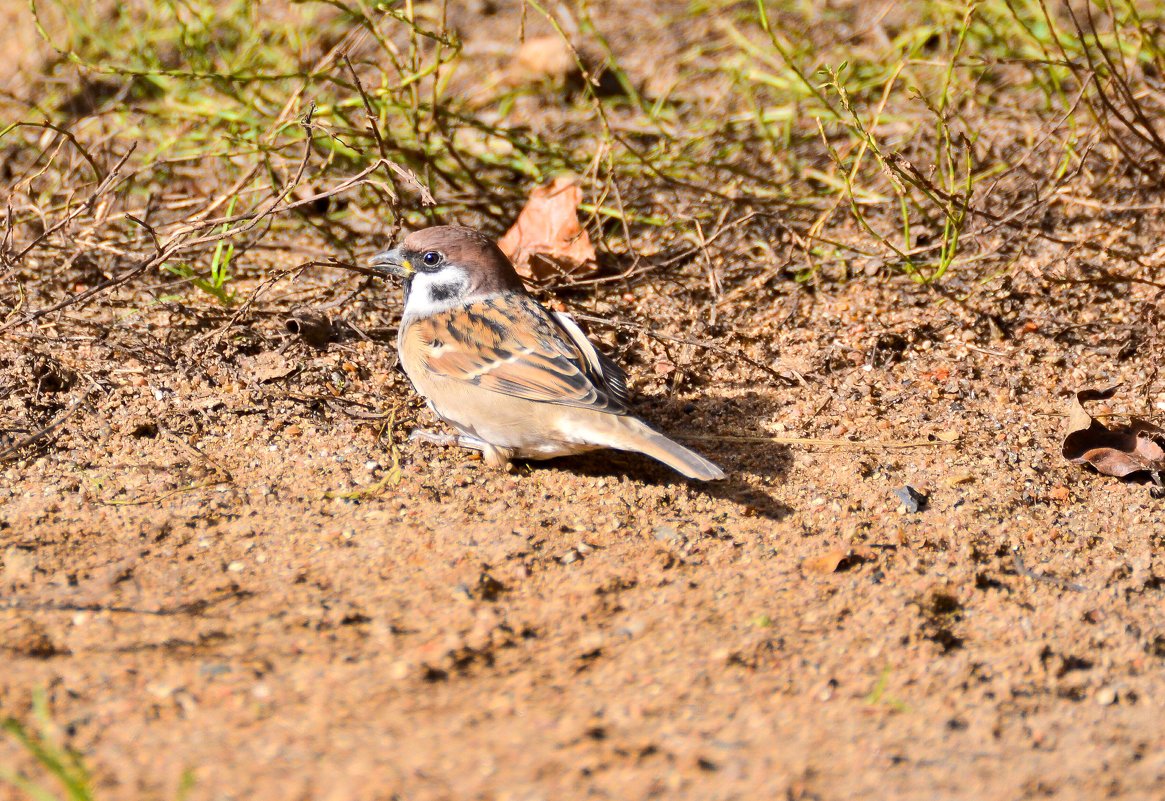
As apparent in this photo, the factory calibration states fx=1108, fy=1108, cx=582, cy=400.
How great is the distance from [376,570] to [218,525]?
24.2 inches

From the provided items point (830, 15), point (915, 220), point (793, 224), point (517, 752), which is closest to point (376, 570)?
point (517, 752)

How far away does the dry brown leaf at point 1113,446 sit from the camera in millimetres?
3971

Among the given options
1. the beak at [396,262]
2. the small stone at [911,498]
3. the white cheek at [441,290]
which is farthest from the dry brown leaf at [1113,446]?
the beak at [396,262]

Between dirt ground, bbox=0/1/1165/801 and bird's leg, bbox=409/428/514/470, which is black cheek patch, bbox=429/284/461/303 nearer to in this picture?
dirt ground, bbox=0/1/1165/801

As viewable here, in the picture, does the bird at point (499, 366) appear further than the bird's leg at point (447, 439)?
No

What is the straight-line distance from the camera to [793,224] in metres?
5.49

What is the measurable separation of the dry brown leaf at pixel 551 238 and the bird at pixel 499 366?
43cm

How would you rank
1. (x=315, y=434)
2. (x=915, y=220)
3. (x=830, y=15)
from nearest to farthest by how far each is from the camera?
(x=315, y=434) < (x=915, y=220) < (x=830, y=15)

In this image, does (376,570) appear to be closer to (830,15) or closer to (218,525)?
(218,525)

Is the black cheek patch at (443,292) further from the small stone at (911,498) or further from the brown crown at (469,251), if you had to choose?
the small stone at (911,498)

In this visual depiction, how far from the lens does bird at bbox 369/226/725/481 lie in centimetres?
394

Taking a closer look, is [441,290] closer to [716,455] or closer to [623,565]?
[716,455]

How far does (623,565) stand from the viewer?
340 centimetres

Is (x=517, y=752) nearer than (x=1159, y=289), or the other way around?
(x=517, y=752)
